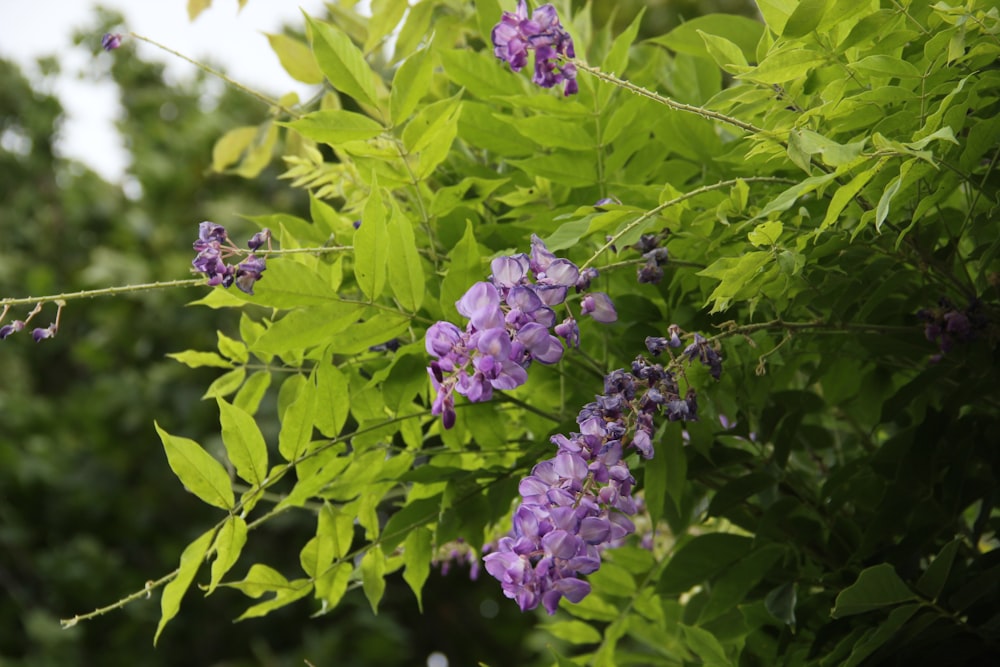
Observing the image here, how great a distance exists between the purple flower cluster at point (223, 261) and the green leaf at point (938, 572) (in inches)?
20.6

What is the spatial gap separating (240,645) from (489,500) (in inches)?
131

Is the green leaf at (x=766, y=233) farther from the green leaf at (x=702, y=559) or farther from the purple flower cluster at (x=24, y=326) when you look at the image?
the purple flower cluster at (x=24, y=326)

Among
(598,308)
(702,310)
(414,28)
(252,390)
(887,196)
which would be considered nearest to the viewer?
(887,196)

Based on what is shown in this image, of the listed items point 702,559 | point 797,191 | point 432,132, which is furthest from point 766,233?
point 702,559

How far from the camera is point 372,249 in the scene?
0.70 meters

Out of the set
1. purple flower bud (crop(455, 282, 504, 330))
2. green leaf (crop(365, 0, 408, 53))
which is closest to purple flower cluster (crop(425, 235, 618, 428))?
purple flower bud (crop(455, 282, 504, 330))

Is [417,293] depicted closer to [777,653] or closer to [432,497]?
[432,497]

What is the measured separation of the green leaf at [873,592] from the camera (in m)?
0.68

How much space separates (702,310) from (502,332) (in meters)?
0.28

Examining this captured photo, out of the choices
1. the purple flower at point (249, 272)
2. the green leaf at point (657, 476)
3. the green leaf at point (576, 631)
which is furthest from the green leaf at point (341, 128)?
the green leaf at point (576, 631)

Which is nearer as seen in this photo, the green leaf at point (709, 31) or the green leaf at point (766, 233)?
the green leaf at point (766, 233)

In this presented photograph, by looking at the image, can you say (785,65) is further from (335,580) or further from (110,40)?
(110,40)

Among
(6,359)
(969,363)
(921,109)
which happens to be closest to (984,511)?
(969,363)

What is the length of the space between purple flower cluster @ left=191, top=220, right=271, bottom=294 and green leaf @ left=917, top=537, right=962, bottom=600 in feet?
1.71
